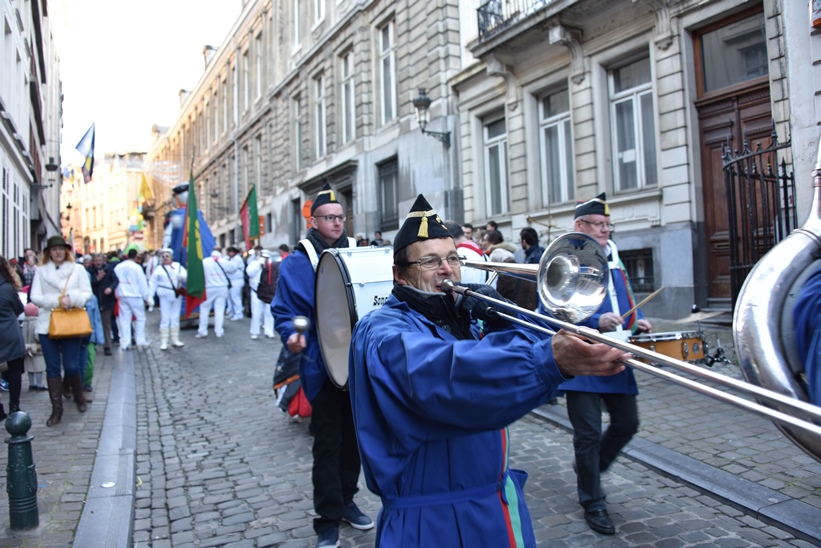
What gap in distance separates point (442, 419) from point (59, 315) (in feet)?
20.3

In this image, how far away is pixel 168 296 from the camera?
40.4 ft

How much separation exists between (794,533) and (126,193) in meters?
74.6

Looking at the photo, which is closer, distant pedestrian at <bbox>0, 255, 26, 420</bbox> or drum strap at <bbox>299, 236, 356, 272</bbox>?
drum strap at <bbox>299, 236, 356, 272</bbox>

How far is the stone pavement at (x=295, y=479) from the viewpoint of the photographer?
3.84 m

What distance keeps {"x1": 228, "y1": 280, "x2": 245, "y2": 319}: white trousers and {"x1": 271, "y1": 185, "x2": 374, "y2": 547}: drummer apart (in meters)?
12.3

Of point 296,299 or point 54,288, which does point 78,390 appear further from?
point 296,299

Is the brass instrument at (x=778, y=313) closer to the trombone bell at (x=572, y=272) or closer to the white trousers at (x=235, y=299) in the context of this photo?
the trombone bell at (x=572, y=272)

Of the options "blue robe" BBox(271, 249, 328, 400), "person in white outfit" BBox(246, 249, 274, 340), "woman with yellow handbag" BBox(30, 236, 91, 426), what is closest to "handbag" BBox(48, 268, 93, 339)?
"woman with yellow handbag" BBox(30, 236, 91, 426)

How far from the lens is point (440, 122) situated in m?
17.4

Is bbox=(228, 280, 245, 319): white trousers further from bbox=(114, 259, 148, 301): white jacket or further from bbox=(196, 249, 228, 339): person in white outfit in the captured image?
bbox=(114, 259, 148, 301): white jacket

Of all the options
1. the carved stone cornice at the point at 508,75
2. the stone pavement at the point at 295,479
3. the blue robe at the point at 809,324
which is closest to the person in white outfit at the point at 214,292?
the stone pavement at the point at 295,479

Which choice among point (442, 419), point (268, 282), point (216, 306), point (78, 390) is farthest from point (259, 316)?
point (442, 419)

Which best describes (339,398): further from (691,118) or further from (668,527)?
(691,118)

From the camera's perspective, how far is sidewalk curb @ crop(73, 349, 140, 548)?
3.87m
